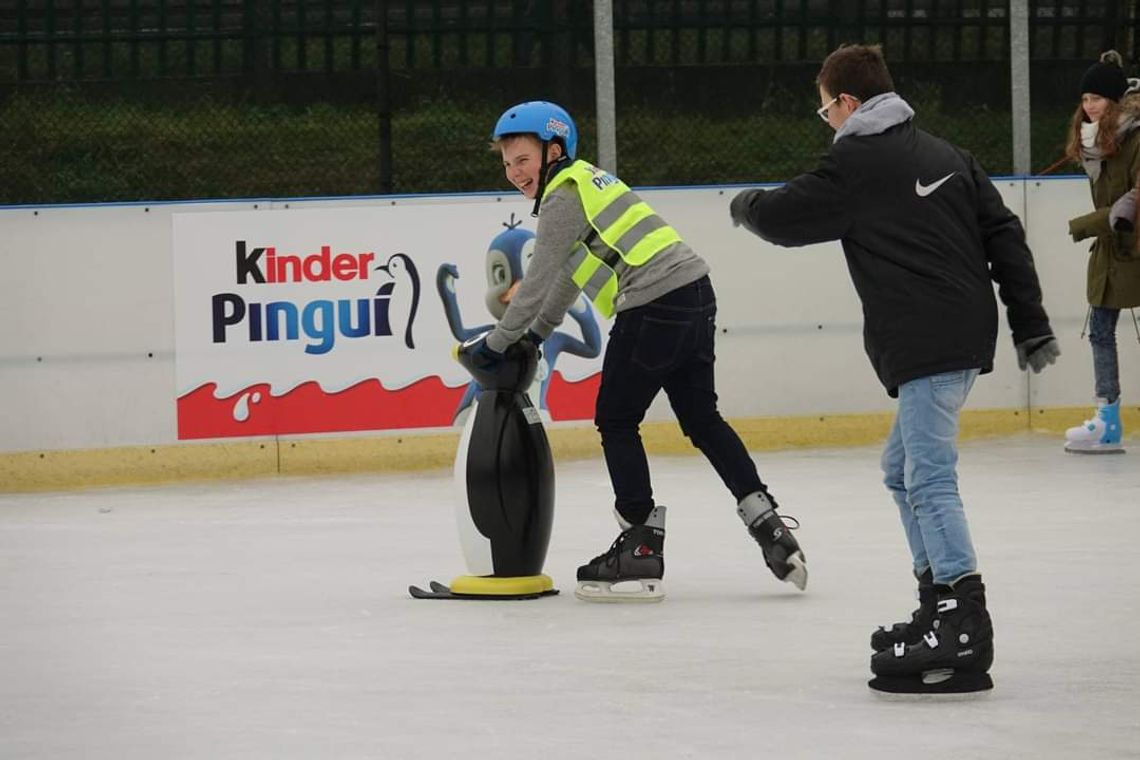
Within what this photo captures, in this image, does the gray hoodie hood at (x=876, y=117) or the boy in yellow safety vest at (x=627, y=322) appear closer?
the gray hoodie hood at (x=876, y=117)

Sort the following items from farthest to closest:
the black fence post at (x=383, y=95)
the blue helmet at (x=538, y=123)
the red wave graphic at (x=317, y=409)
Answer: the black fence post at (x=383, y=95)
the red wave graphic at (x=317, y=409)
the blue helmet at (x=538, y=123)

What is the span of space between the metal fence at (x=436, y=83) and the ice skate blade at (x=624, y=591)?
15.3 ft

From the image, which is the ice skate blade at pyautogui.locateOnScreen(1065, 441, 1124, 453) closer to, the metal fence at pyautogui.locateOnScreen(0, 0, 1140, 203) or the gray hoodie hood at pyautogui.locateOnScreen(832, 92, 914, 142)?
the metal fence at pyautogui.locateOnScreen(0, 0, 1140, 203)

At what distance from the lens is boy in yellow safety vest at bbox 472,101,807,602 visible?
650 cm

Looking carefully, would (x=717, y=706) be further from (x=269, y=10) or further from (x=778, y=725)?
(x=269, y=10)

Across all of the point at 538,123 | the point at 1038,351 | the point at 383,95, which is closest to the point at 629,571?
the point at 538,123

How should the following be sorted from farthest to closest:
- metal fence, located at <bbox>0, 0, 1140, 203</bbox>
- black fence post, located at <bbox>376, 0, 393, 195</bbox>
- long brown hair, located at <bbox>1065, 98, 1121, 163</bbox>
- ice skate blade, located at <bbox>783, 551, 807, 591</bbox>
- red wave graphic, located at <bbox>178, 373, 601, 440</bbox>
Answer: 1. metal fence, located at <bbox>0, 0, 1140, 203</bbox>
2. black fence post, located at <bbox>376, 0, 393, 195</bbox>
3. red wave graphic, located at <bbox>178, 373, 601, 440</bbox>
4. long brown hair, located at <bbox>1065, 98, 1121, 163</bbox>
5. ice skate blade, located at <bbox>783, 551, 807, 591</bbox>

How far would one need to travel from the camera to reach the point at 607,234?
654 centimetres

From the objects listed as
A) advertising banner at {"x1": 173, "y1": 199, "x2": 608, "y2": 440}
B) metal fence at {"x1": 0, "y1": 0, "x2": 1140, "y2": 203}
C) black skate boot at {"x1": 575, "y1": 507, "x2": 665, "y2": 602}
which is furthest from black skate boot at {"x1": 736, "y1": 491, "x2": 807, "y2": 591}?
metal fence at {"x1": 0, "y1": 0, "x2": 1140, "y2": 203}

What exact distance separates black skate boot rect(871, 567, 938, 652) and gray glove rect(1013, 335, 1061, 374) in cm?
54

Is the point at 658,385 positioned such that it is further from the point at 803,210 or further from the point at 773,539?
the point at 803,210

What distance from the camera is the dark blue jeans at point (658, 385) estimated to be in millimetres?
6500

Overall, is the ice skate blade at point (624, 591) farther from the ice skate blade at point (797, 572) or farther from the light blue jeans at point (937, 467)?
the light blue jeans at point (937, 467)

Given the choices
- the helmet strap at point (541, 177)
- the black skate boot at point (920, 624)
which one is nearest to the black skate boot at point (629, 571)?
the helmet strap at point (541, 177)
